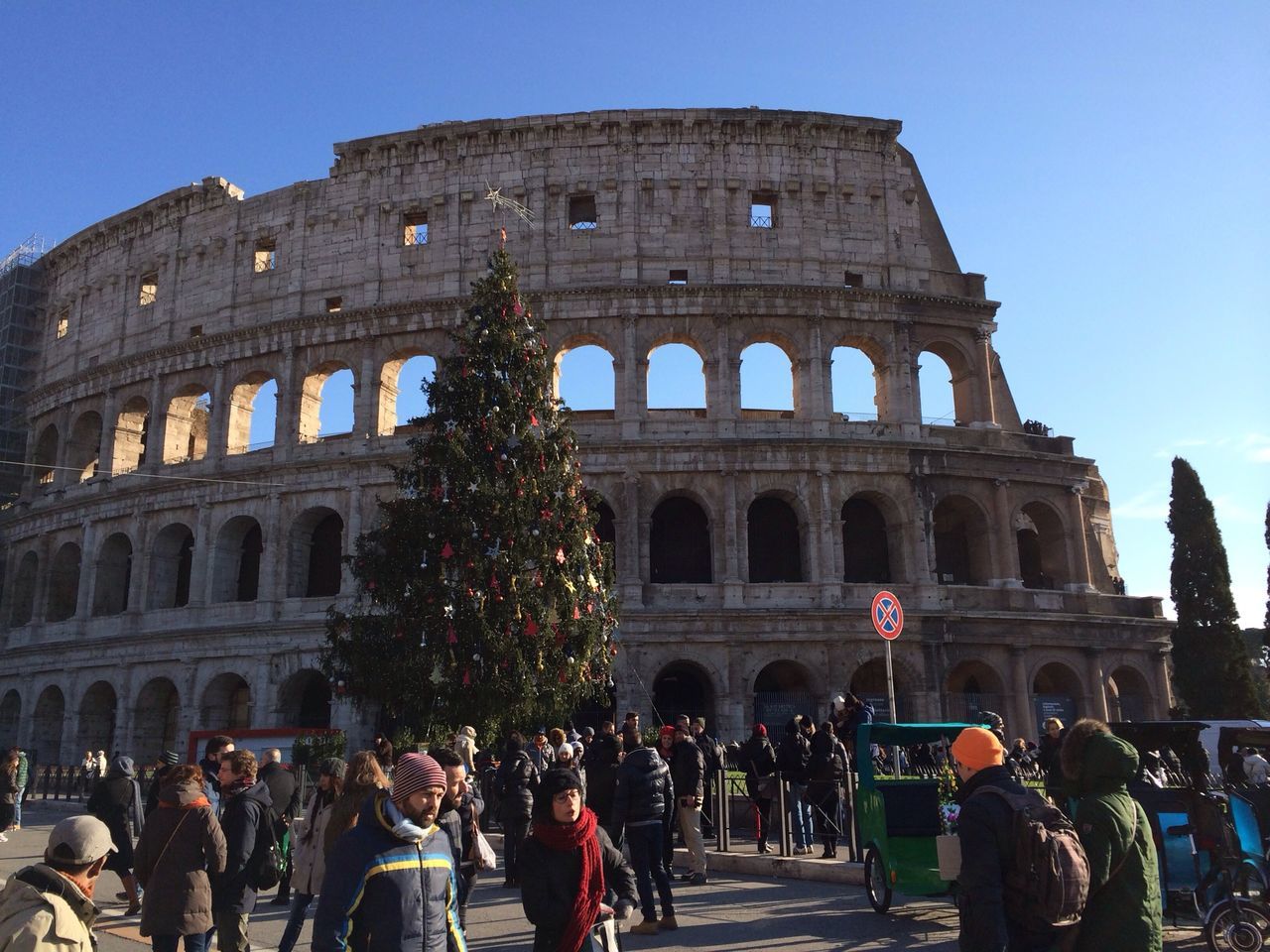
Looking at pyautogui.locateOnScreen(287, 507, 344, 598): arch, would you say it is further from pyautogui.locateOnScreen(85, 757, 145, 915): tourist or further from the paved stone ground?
pyautogui.locateOnScreen(85, 757, 145, 915): tourist

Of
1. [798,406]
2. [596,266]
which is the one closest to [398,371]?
[596,266]

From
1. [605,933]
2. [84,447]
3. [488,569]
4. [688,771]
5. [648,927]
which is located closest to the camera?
[605,933]

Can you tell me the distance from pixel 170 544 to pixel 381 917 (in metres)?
31.2

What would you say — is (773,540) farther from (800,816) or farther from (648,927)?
(648,927)

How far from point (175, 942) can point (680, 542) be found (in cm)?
2372

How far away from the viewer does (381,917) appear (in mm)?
4230

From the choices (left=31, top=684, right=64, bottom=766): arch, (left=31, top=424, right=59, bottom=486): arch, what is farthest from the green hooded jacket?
(left=31, top=424, right=59, bottom=486): arch

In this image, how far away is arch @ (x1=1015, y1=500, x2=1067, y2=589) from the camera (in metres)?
30.0

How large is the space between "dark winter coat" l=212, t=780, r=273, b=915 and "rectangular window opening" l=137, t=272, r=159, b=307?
3261cm

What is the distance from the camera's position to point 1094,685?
28.0 meters

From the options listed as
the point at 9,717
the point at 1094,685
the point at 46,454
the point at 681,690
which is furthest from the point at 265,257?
the point at 1094,685

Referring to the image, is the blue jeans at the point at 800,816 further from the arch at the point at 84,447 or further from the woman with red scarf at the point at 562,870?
the arch at the point at 84,447

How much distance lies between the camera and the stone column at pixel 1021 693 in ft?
→ 89.5

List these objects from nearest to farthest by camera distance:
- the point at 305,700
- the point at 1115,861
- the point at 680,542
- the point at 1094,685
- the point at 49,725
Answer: the point at 1115,861
the point at 1094,685
the point at 680,542
the point at 305,700
the point at 49,725
